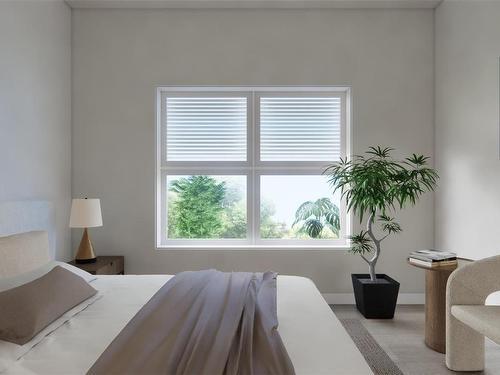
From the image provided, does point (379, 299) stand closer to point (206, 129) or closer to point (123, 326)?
point (123, 326)

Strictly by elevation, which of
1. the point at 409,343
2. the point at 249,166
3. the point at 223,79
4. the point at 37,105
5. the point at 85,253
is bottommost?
the point at 409,343

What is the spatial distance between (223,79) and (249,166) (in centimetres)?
90

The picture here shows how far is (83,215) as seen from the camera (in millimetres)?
2641

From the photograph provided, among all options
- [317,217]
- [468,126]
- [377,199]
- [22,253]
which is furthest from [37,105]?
[468,126]

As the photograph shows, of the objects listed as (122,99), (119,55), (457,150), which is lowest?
(457,150)

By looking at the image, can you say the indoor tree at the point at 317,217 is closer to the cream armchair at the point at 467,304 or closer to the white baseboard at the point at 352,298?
the white baseboard at the point at 352,298

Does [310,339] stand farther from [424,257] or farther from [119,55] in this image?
[119,55]

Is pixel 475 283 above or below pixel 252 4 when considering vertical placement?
below

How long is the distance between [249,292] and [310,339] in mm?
384

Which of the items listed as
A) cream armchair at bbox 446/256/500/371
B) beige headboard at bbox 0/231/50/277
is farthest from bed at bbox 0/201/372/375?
cream armchair at bbox 446/256/500/371

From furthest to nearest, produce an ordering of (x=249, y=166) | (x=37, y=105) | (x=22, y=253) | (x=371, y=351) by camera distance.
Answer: (x=249, y=166) → (x=37, y=105) → (x=371, y=351) → (x=22, y=253)

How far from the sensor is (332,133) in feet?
10.9

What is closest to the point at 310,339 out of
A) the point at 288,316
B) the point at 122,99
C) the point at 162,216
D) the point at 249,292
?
the point at 288,316

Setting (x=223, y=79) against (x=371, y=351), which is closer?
(x=371, y=351)
